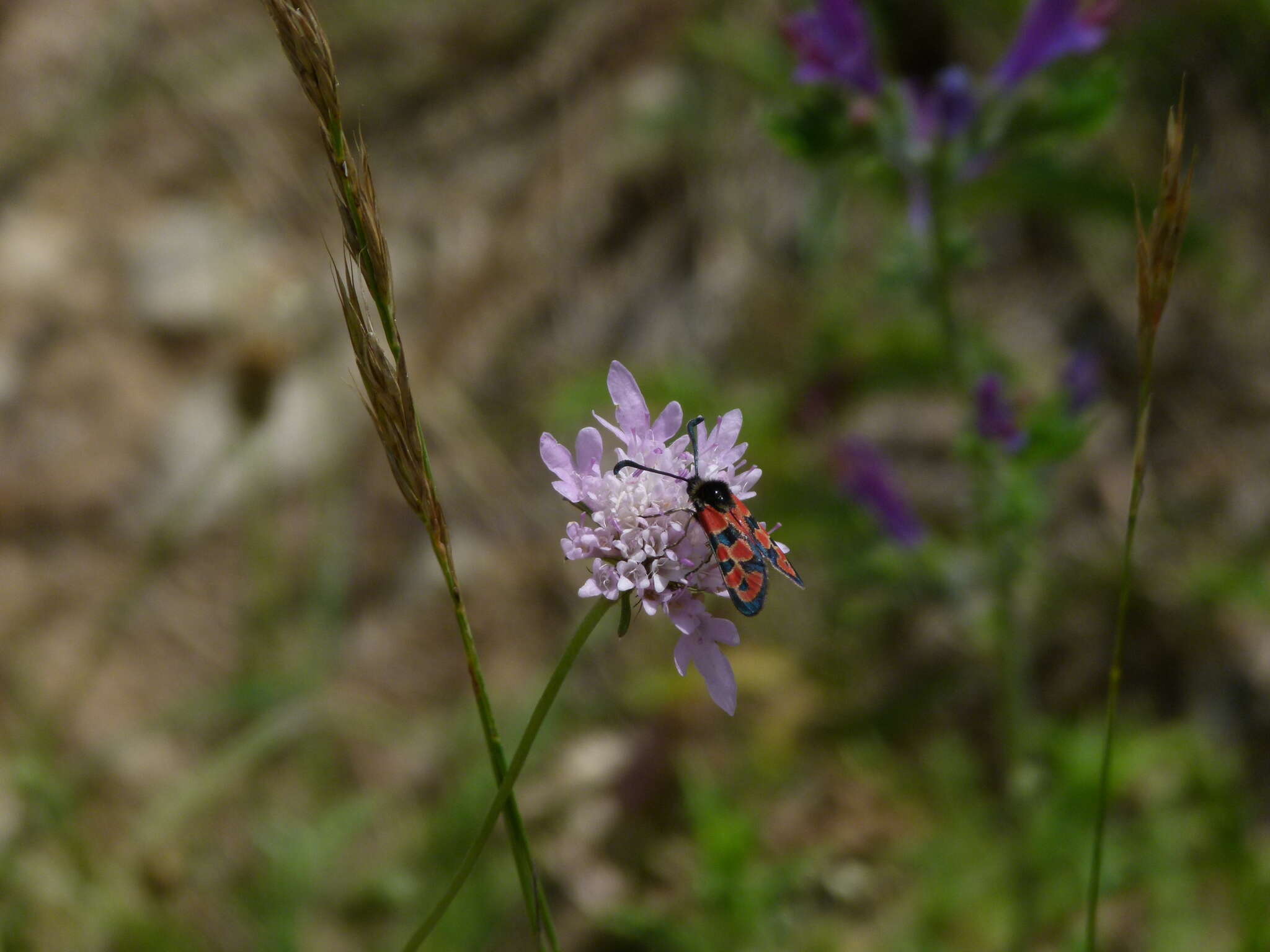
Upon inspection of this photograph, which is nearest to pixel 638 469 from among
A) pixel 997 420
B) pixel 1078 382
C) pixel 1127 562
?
pixel 1127 562

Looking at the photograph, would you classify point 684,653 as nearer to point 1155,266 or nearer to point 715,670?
point 715,670

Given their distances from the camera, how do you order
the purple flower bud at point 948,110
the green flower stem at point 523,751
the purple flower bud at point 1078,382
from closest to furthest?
1. the green flower stem at point 523,751
2. the purple flower bud at point 948,110
3. the purple flower bud at point 1078,382

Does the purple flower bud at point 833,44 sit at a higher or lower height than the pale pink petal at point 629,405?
higher

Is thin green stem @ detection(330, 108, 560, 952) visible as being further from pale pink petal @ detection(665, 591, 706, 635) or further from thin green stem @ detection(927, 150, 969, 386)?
thin green stem @ detection(927, 150, 969, 386)

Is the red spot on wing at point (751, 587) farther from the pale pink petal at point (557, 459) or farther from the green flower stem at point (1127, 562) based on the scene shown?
the green flower stem at point (1127, 562)

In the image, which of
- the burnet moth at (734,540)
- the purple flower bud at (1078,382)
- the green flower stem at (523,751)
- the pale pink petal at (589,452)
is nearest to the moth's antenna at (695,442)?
the burnet moth at (734,540)

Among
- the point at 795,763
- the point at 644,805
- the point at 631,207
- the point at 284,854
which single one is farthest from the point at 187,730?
the point at 631,207
